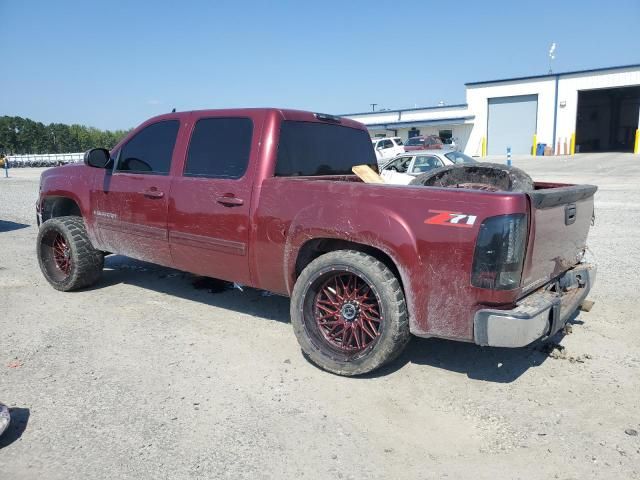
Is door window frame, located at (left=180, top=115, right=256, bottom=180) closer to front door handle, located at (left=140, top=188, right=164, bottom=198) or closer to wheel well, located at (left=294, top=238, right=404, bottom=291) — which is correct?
front door handle, located at (left=140, top=188, right=164, bottom=198)

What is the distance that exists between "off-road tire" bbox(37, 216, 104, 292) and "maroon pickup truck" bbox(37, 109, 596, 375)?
32 millimetres

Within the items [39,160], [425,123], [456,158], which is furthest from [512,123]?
[39,160]

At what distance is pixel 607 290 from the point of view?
5.73 metres

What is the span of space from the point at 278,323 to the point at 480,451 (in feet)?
7.93

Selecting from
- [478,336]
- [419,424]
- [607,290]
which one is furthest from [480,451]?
[607,290]

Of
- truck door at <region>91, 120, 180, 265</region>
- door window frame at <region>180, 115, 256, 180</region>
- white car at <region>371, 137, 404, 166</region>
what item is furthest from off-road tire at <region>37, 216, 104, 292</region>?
white car at <region>371, 137, 404, 166</region>

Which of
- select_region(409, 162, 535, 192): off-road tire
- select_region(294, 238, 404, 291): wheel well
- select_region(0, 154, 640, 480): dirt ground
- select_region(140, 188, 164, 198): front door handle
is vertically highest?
select_region(409, 162, 535, 192): off-road tire

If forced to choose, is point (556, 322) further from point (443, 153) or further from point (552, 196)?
point (443, 153)

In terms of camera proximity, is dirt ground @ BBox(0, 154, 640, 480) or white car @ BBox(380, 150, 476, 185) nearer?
dirt ground @ BBox(0, 154, 640, 480)

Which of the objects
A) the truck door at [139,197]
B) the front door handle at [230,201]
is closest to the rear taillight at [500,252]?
the front door handle at [230,201]

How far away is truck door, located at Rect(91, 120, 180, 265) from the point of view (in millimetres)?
4875

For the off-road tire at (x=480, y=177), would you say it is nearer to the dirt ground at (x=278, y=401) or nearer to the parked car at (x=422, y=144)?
the dirt ground at (x=278, y=401)

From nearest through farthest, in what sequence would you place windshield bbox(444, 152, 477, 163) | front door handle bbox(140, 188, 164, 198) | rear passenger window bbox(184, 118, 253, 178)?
rear passenger window bbox(184, 118, 253, 178) → front door handle bbox(140, 188, 164, 198) → windshield bbox(444, 152, 477, 163)

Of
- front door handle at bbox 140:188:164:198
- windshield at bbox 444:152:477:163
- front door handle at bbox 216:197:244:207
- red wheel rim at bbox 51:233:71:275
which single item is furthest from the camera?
windshield at bbox 444:152:477:163
